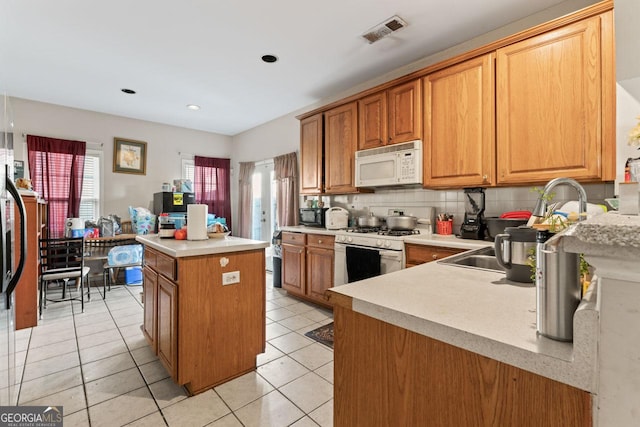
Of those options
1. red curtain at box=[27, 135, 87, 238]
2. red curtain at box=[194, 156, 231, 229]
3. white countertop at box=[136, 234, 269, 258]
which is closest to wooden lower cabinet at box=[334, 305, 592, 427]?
white countertop at box=[136, 234, 269, 258]

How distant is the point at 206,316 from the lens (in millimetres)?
1908

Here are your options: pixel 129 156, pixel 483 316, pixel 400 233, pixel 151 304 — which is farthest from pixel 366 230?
pixel 129 156

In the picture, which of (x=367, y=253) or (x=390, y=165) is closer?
(x=367, y=253)

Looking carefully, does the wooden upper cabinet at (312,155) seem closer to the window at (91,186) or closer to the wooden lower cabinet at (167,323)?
the wooden lower cabinet at (167,323)

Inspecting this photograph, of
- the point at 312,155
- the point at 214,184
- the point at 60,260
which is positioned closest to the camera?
the point at 60,260

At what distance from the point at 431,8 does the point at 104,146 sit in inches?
200

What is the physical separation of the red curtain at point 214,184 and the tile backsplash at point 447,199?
2643 millimetres

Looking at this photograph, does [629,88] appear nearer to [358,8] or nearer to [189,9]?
[358,8]

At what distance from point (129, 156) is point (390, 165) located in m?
4.50

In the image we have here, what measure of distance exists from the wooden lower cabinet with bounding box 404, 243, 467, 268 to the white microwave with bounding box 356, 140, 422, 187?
0.67 metres

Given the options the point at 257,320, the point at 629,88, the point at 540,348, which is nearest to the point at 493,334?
the point at 540,348

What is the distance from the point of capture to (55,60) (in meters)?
3.15

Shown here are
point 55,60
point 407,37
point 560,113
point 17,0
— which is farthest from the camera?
point 55,60

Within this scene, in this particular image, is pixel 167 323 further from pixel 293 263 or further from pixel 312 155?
pixel 312 155
